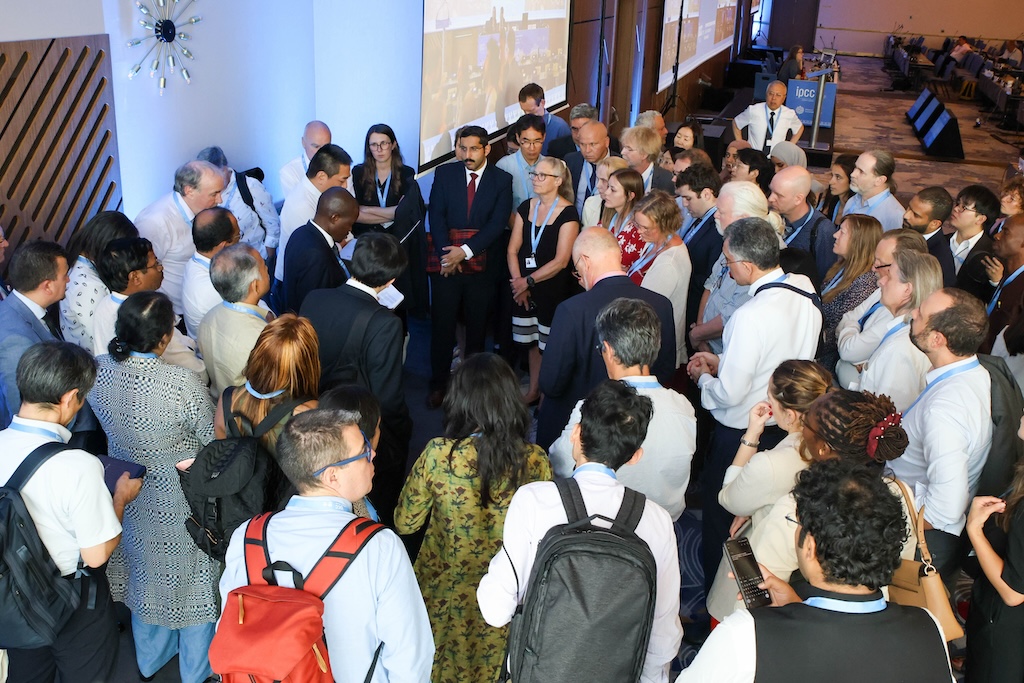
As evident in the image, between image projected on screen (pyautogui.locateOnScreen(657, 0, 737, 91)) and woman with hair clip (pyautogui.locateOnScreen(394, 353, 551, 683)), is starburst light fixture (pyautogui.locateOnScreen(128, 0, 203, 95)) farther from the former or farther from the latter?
image projected on screen (pyautogui.locateOnScreen(657, 0, 737, 91))

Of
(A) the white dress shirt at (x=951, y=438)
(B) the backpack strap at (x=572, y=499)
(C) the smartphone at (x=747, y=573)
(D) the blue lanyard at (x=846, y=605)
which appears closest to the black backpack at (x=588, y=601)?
(B) the backpack strap at (x=572, y=499)

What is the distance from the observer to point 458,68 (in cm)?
622

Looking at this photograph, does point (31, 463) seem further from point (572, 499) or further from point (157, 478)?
point (572, 499)

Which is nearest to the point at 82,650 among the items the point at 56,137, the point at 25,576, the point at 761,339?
the point at 25,576

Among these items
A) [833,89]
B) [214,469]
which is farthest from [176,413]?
[833,89]

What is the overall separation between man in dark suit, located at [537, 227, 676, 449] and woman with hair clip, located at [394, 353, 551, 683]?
863 mm

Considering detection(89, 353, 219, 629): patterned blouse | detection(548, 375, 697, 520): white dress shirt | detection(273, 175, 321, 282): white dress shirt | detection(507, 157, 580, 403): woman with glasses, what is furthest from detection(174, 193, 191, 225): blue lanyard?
detection(548, 375, 697, 520): white dress shirt

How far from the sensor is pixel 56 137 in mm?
4148

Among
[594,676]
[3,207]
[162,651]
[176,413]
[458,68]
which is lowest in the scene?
[162,651]

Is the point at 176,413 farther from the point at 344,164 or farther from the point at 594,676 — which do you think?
the point at 344,164

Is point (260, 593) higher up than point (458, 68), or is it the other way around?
point (458, 68)

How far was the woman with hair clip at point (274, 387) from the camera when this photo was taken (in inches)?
98.2

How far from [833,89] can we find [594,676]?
1209cm

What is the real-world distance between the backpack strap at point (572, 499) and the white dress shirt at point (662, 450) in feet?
1.87
